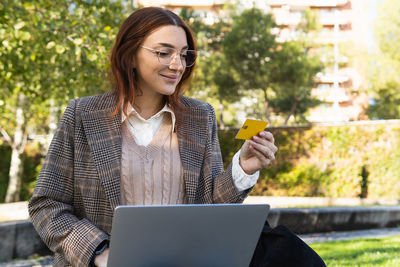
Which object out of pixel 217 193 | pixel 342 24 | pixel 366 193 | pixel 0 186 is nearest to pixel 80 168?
pixel 217 193

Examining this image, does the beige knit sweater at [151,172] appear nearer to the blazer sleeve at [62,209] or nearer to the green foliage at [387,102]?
the blazer sleeve at [62,209]

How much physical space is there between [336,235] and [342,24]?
183 ft

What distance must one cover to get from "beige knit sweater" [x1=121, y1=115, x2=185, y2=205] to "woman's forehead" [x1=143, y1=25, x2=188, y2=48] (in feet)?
1.25

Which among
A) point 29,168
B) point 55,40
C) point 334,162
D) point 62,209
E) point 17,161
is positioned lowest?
point 29,168

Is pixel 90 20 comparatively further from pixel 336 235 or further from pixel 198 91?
pixel 198 91

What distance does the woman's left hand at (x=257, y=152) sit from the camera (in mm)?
1897

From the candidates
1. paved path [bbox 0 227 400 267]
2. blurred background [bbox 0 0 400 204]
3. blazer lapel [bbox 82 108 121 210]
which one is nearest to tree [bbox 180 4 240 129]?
blurred background [bbox 0 0 400 204]

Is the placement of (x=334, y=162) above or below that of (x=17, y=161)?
above

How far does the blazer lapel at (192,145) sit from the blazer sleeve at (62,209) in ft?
1.53

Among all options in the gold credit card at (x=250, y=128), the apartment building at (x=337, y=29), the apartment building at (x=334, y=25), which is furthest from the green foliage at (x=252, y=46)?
the apartment building at (x=337, y=29)

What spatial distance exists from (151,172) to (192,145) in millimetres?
224

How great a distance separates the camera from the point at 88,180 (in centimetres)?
193

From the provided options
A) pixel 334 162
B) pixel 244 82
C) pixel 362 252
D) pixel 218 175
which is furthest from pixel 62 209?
pixel 244 82

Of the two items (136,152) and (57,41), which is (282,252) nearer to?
(136,152)
